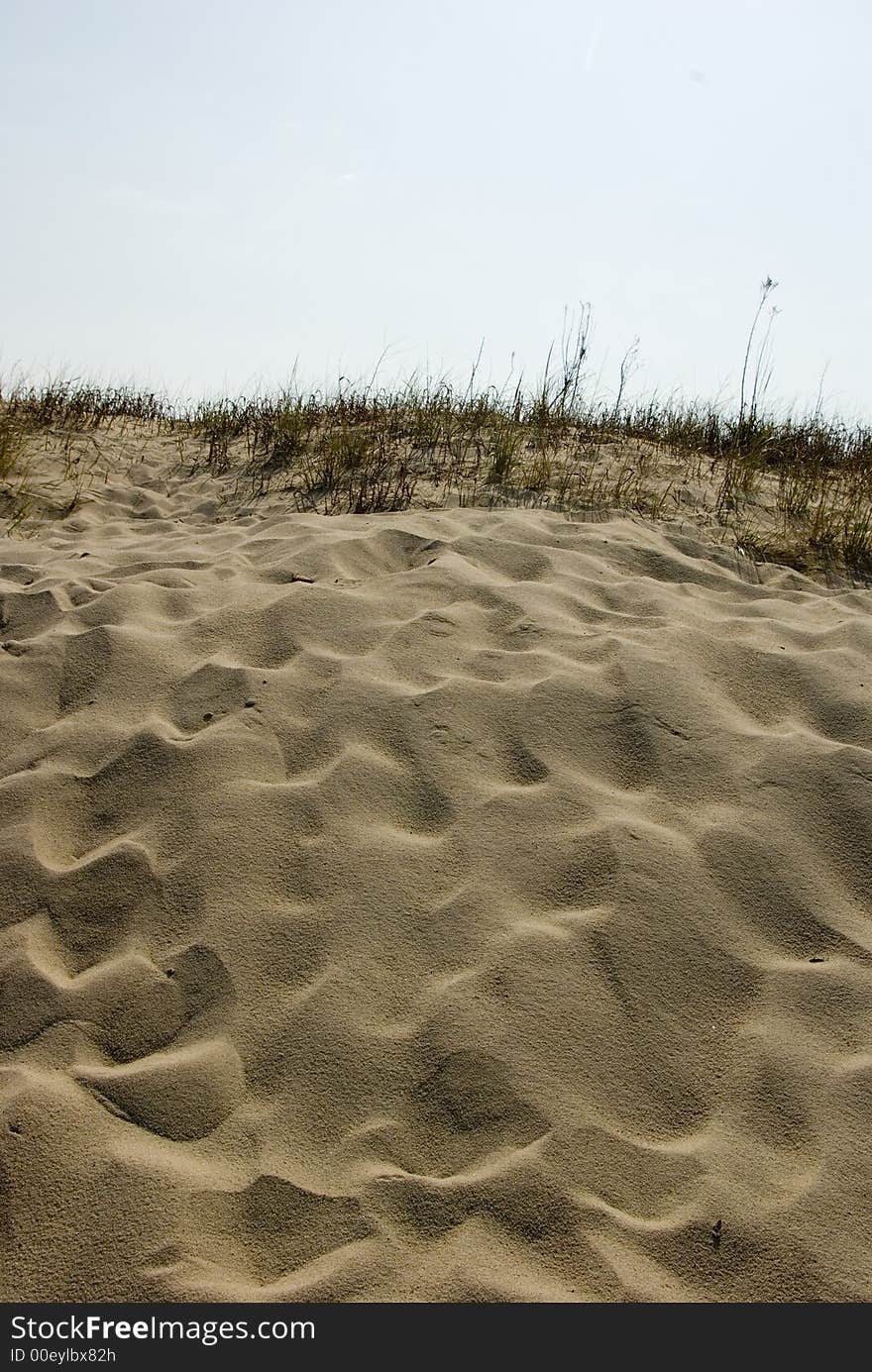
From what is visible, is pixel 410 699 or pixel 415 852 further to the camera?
pixel 410 699

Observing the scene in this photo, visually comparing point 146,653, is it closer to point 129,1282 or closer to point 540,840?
point 540,840

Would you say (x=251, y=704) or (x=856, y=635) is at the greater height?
(x=856, y=635)

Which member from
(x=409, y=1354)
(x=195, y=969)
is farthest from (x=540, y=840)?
(x=409, y=1354)

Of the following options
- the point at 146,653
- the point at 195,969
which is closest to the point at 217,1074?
the point at 195,969

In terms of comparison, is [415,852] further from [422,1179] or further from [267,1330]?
[267,1330]

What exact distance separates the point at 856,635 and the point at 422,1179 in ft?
7.94

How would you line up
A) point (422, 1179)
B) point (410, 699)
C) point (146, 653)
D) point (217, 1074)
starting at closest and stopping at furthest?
point (422, 1179) < point (217, 1074) < point (410, 699) < point (146, 653)

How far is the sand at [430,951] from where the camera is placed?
1.44 m

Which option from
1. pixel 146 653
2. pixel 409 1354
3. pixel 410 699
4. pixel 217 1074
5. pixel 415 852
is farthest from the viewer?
pixel 146 653

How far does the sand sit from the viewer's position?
4.74 feet

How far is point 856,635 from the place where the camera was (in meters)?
3.21

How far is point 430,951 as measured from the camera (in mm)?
1881

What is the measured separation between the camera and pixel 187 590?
132 inches

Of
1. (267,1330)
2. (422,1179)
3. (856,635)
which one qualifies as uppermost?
(856,635)
